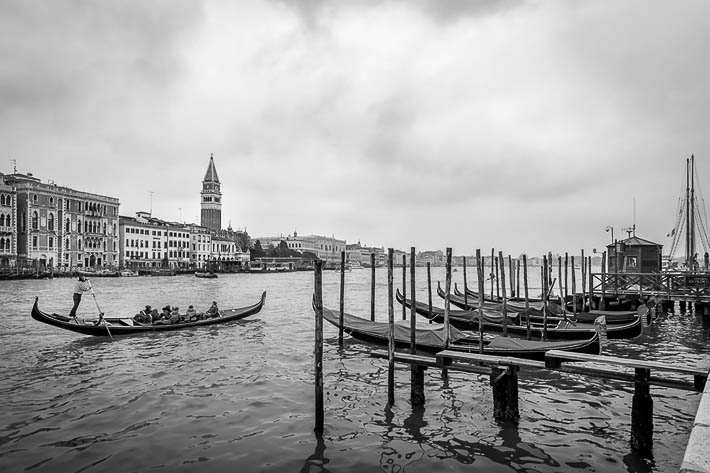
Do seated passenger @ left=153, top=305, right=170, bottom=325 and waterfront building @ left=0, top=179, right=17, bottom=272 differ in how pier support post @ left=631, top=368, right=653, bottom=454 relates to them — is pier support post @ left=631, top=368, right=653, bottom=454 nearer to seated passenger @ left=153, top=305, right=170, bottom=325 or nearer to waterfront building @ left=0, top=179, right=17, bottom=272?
seated passenger @ left=153, top=305, right=170, bottom=325

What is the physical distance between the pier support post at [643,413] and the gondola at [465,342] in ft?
9.72

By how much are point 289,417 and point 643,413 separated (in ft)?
13.9

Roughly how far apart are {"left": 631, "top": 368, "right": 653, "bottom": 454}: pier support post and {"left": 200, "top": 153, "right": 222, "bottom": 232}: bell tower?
300 feet

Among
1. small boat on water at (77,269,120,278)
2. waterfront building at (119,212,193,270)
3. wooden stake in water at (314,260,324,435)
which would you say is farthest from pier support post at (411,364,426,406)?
waterfront building at (119,212,193,270)

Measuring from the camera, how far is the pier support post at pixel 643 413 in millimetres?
5256

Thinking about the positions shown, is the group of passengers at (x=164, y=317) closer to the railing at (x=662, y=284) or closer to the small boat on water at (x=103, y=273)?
the railing at (x=662, y=284)

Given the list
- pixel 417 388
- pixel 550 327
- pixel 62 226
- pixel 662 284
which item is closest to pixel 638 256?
pixel 662 284

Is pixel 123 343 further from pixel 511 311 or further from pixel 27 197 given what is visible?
pixel 27 197

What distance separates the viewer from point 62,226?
49.8 meters

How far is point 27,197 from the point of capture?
46000 millimetres

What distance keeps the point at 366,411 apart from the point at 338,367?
9.09ft

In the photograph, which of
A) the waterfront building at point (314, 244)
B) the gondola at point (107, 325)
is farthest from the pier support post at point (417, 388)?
the waterfront building at point (314, 244)

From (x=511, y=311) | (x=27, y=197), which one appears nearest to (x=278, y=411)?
(x=511, y=311)

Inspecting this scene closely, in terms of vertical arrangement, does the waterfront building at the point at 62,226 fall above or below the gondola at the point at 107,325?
above
